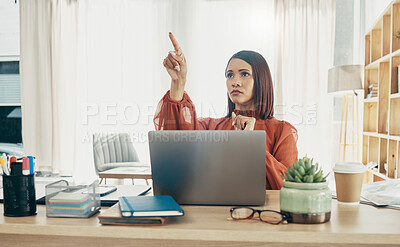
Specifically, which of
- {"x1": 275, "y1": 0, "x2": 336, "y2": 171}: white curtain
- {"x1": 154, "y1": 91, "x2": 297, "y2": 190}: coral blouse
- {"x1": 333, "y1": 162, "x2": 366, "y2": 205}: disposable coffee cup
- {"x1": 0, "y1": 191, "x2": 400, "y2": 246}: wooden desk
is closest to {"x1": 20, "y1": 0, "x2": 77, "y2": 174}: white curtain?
{"x1": 275, "y1": 0, "x2": 336, "y2": 171}: white curtain

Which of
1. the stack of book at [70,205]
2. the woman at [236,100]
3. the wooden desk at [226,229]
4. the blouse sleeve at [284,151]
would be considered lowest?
the wooden desk at [226,229]

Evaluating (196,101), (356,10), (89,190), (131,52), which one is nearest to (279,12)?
(356,10)

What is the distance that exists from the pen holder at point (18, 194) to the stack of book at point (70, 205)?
2.5 inches

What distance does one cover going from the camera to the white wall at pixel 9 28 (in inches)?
191

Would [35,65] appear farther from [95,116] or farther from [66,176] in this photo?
[66,176]

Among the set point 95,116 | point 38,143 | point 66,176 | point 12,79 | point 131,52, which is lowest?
point 66,176

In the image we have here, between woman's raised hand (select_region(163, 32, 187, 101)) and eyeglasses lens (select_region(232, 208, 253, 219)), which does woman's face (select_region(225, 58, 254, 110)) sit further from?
eyeglasses lens (select_region(232, 208, 253, 219))

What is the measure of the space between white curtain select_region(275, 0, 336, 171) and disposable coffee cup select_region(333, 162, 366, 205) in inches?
122

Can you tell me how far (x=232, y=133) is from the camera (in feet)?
3.48

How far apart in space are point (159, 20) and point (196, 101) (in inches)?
43.6

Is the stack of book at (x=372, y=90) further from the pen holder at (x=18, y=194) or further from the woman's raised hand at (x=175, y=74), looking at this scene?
the pen holder at (x=18, y=194)

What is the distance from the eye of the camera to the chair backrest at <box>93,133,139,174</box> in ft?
12.9

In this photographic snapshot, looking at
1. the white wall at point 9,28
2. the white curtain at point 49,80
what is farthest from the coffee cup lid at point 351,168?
the white wall at point 9,28

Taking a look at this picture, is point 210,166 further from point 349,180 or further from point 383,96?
point 383,96
